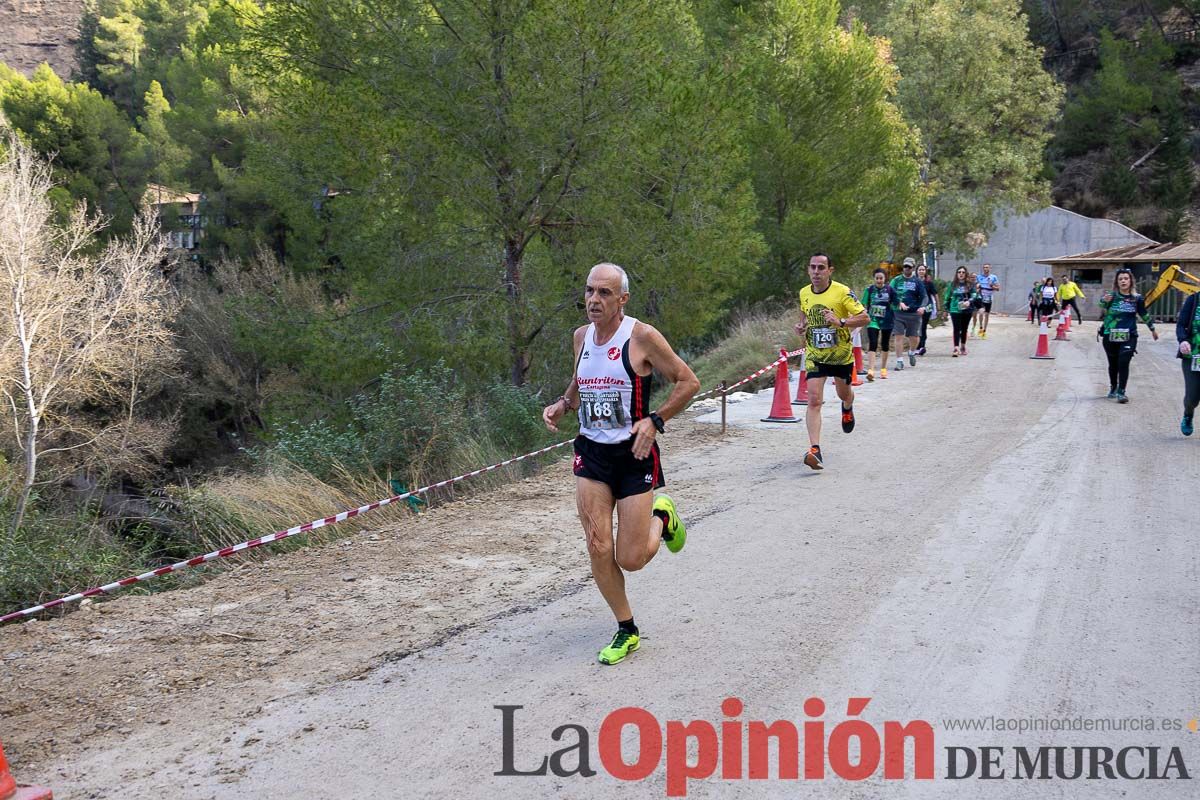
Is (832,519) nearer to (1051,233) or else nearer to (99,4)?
(1051,233)

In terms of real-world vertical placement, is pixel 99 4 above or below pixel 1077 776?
above

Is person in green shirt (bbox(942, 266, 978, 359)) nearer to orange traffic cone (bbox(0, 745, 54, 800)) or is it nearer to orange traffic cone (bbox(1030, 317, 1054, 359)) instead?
orange traffic cone (bbox(1030, 317, 1054, 359))

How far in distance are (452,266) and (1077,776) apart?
1319 cm

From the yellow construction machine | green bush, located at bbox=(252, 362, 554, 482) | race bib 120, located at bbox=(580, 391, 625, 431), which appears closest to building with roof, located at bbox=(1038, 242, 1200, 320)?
the yellow construction machine

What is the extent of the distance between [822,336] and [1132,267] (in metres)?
35.5

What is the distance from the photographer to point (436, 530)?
328 inches

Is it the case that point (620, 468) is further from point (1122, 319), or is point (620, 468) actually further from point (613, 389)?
point (1122, 319)

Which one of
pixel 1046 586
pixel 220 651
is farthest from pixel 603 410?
pixel 1046 586

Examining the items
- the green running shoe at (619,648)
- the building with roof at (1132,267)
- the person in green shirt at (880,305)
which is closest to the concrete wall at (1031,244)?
the building with roof at (1132,267)

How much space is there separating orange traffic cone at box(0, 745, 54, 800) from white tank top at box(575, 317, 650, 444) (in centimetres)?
291

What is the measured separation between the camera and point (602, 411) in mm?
5297

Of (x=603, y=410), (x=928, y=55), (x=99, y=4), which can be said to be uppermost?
(x=99, y=4)

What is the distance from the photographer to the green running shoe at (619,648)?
5.27 metres

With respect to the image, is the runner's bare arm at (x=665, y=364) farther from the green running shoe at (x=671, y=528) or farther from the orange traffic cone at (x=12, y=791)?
the orange traffic cone at (x=12, y=791)
